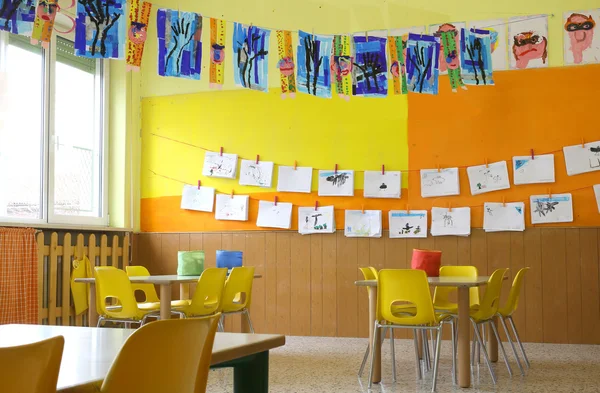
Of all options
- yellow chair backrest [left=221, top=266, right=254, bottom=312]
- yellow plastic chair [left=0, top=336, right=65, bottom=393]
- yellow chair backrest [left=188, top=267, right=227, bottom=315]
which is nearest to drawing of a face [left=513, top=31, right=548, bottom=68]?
yellow chair backrest [left=221, top=266, right=254, bottom=312]

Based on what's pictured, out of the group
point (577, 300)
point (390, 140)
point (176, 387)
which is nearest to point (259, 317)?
point (390, 140)

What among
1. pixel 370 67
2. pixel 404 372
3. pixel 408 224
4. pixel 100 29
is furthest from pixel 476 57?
pixel 100 29

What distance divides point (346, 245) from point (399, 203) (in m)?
0.65

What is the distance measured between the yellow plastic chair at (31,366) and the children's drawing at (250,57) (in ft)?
14.5

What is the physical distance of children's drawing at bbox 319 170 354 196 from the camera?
667cm

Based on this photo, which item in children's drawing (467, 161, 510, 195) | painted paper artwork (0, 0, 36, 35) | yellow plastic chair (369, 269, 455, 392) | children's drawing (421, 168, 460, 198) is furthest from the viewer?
children's drawing (421, 168, 460, 198)

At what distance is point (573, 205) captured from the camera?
6.11 metres

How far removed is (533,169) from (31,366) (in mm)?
5785

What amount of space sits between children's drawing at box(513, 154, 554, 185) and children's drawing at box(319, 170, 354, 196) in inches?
60.4

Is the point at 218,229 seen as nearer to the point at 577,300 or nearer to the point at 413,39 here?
the point at 413,39

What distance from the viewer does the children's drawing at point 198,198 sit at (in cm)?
705

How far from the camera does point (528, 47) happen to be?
6.33 meters

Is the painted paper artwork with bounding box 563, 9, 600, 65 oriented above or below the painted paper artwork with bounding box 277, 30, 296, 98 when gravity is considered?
above

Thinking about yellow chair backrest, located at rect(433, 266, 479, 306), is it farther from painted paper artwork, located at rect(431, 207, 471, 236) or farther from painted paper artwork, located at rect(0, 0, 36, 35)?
painted paper artwork, located at rect(0, 0, 36, 35)
